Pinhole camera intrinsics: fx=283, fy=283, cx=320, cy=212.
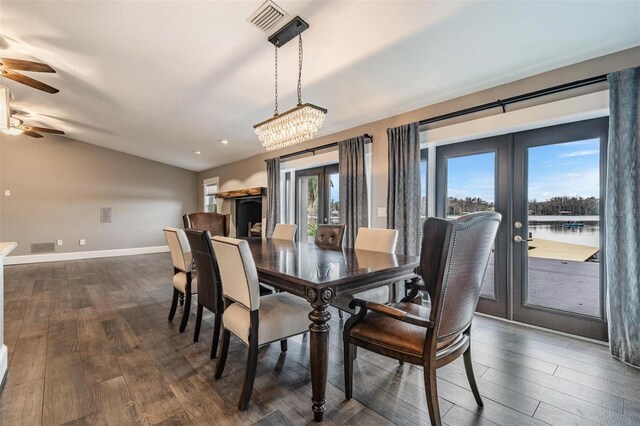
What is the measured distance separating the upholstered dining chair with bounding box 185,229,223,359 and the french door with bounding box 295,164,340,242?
8.25 ft

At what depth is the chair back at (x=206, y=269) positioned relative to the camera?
6.66ft

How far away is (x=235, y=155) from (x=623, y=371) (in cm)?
662

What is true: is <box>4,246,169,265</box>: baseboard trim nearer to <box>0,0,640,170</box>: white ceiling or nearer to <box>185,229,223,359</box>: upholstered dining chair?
<box>0,0,640,170</box>: white ceiling

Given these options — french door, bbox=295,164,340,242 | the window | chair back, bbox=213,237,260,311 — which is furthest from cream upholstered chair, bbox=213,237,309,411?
the window

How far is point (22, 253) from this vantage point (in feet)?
20.6

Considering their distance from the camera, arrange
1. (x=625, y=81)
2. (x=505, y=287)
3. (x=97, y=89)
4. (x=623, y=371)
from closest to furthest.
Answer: (x=623, y=371), (x=625, y=81), (x=505, y=287), (x=97, y=89)

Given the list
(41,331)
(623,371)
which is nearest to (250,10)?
(41,331)

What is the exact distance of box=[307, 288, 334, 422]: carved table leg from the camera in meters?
1.50

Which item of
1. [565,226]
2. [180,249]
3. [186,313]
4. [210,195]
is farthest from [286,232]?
[210,195]

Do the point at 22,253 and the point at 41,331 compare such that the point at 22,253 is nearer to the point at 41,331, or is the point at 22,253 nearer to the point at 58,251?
the point at 58,251

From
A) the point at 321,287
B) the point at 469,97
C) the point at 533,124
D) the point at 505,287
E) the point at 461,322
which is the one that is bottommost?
the point at 505,287

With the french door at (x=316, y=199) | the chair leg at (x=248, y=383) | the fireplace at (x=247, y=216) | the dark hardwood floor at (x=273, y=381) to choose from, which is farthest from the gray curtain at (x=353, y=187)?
the fireplace at (x=247, y=216)

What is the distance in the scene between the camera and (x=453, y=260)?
4.17 feet

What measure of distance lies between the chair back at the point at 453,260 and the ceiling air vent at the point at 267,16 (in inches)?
77.3
